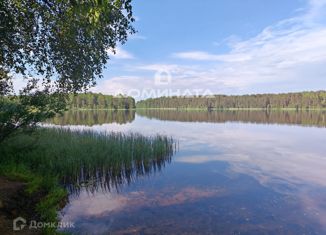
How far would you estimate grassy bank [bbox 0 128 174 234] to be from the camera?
10.4 metres

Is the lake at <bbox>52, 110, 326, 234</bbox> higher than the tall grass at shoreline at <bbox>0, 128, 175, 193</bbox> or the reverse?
the reverse

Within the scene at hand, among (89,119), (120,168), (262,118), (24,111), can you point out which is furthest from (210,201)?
(262,118)

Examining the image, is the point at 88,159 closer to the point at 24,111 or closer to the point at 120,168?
the point at 120,168

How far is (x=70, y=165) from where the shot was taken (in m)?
14.0

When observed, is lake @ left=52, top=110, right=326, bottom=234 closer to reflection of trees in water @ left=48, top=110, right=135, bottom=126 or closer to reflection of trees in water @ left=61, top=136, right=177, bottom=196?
reflection of trees in water @ left=61, top=136, right=177, bottom=196

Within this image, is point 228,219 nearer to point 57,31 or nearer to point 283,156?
point 57,31

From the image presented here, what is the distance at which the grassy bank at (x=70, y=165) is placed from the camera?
34.2ft

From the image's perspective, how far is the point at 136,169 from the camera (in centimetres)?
1627

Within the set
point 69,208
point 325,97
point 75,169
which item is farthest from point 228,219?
point 325,97

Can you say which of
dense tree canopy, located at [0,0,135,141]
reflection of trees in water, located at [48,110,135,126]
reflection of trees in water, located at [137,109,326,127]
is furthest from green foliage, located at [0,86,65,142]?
reflection of trees in water, located at [137,109,326,127]

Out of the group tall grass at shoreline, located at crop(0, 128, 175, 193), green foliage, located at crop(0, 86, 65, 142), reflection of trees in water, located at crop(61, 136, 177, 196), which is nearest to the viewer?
green foliage, located at crop(0, 86, 65, 142)

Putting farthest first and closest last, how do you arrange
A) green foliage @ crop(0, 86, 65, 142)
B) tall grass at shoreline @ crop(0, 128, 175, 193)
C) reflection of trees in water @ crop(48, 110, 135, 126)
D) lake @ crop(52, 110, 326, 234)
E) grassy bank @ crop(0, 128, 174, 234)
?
reflection of trees in water @ crop(48, 110, 135, 126)
tall grass at shoreline @ crop(0, 128, 175, 193)
green foliage @ crop(0, 86, 65, 142)
grassy bank @ crop(0, 128, 174, 234)
lake @ crop(52, 110, 326, 234)

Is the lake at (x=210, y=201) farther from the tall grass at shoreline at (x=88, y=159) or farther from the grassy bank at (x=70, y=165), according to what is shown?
the tall grass at shoreline at (x=88, y=159)

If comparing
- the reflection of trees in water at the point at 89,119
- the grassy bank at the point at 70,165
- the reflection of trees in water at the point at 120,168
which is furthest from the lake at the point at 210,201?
the reflection of trees in water at the point at 89,119
